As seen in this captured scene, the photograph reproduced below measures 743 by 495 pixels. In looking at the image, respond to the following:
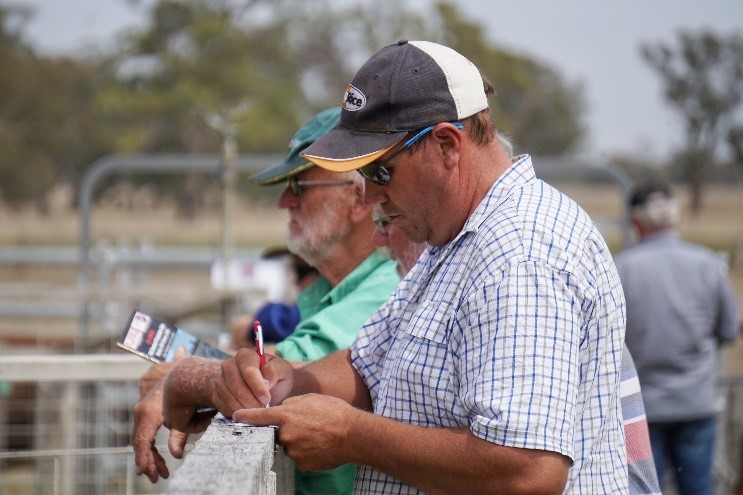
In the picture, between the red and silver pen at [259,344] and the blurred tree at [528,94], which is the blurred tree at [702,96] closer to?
the blurred tree at [528,94]

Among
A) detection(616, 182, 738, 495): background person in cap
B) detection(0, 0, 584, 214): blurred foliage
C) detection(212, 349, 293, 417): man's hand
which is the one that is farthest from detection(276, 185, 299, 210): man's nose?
detection(0, 0, 584, 214): blurred foliage

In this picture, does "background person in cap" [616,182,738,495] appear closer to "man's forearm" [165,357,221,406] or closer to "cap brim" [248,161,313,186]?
"cap brim" [248,161,313,186]

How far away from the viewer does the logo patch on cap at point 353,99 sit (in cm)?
196

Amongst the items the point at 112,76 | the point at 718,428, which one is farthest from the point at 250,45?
the point at 718,428

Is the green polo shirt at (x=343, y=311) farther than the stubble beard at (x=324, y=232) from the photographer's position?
No

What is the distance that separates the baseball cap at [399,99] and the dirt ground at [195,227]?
63.7 feet

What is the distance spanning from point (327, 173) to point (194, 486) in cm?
163

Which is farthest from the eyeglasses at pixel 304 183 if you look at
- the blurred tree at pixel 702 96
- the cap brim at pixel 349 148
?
the blurred tree at pixel 702 96

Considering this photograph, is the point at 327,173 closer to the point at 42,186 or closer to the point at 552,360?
the point at 552,360

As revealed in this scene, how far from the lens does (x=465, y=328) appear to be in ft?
5.85

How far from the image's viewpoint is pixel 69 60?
37.6 meters

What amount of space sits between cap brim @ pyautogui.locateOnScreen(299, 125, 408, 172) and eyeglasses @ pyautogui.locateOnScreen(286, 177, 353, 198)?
0.85 meters

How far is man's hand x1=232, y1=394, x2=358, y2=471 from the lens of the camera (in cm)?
187

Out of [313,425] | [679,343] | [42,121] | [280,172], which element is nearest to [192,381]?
[313,425]
